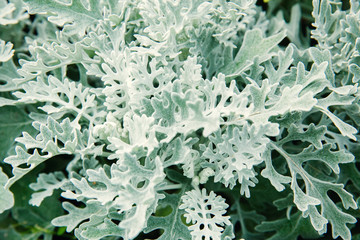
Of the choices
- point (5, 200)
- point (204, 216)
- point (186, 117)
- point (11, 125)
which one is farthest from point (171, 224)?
point (11, 125)

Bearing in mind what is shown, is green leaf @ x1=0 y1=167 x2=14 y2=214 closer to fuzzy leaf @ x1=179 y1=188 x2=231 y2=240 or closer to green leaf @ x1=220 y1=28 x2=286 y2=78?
fuzzy leaf @ x1=179 y1=188 x2=231 y2=240

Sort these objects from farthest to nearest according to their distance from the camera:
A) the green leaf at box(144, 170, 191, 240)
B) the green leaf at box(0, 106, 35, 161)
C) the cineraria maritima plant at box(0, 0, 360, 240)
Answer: the green leaf at box(0, 106, 35, 161) → the green leaf at box(144, 170, 191, 240) → the cineraria maritima plant at box(0, 0, 360, 240)

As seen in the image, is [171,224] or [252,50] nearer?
[171,224]

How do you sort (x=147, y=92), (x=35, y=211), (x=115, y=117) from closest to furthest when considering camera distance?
(x=147, y=92) < (x=115, y=117) < (x=35, y=211)

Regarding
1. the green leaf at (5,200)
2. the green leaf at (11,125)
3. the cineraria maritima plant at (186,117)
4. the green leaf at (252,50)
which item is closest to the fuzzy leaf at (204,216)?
the cineraria maritima plant at (186,117)

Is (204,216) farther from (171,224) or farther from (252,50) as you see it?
(252,50)

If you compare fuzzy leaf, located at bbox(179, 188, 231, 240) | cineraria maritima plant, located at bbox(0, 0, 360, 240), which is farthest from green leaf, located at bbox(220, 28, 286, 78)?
fuzzy leaf, located at bbox(179, 188, 231, 240)

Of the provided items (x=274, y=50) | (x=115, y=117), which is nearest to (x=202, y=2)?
(x=274, y=50)

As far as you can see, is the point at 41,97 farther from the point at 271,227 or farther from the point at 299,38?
the point at 299,38
